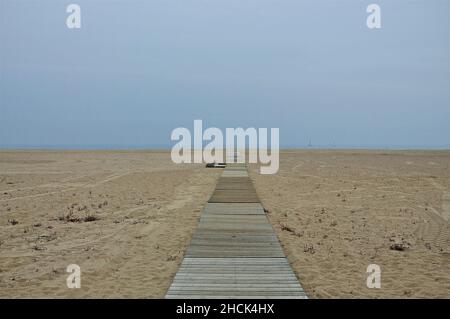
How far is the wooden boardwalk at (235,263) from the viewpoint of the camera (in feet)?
18.0

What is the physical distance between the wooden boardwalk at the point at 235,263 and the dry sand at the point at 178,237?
0.31m

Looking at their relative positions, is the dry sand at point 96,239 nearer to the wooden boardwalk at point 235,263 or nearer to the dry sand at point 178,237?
the dry sand at point 178,237

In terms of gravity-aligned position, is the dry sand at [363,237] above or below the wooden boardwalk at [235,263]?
below

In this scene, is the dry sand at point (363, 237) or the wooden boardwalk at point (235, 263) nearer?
the wooden boardwalk at point (235, 263)

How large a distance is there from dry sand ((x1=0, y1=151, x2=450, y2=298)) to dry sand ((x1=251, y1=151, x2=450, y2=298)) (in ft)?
0.09

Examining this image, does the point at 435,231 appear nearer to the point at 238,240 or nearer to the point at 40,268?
the point at 238,240

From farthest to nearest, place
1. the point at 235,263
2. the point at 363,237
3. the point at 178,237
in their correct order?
1. the point at 363,237
2. the point at 178,237
3. the point at 235,263

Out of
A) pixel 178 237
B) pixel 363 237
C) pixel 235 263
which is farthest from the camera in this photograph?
pixel 363 237

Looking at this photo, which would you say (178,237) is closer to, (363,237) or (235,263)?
(235,263)

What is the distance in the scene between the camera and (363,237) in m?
9.42

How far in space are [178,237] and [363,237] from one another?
496 centimetres

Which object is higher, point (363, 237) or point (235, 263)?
point (235, 263)

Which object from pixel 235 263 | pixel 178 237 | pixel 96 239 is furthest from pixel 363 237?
pixel 96 239

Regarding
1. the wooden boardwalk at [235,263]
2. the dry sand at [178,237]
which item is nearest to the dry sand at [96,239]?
the dry sand at [178,237]
